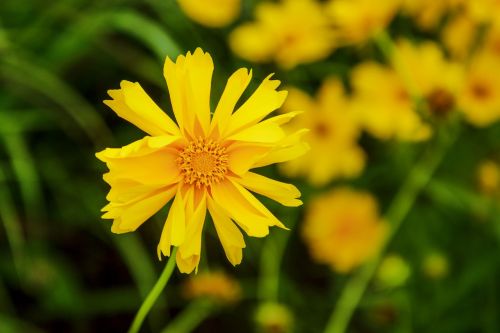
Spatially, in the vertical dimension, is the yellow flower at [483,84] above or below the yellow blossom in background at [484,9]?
above

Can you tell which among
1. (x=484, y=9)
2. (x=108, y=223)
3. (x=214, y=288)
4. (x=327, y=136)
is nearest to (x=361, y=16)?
(x=484, y=9)

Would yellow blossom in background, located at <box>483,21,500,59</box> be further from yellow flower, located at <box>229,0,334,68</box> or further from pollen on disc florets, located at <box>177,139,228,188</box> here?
pollen on disc florets, located at <box>177,139,228,188</box>

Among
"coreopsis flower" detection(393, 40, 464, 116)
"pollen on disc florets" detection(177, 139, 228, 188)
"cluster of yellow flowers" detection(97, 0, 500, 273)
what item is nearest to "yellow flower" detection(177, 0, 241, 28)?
"cluster of yellow flowers" detection(97, 0, 500, 273)

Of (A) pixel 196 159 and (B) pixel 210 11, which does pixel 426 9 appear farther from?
(A) pixel 196 159

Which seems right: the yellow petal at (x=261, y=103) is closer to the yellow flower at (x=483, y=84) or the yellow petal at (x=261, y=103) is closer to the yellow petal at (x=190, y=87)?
the yellow petal at (x=190, y=87)

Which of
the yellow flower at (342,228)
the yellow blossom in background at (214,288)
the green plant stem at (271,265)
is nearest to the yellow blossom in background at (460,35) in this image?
the yellow flower at (342,228)
